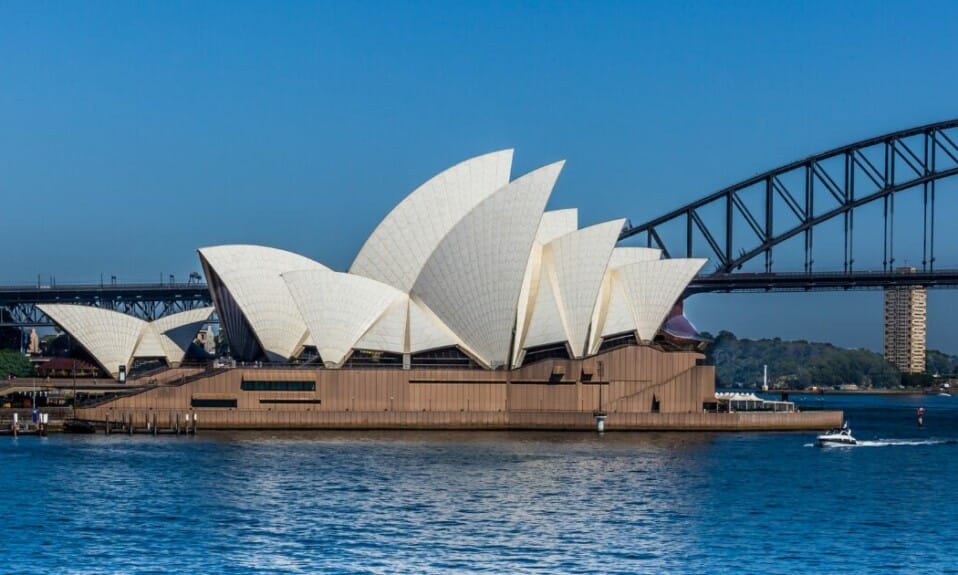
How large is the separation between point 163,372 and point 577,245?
21965 mm

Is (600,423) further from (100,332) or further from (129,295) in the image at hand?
(129,295)

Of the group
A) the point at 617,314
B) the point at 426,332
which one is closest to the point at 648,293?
the point at 617,314

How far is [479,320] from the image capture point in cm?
6894

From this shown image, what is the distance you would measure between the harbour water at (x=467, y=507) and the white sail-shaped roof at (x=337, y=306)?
9499mm

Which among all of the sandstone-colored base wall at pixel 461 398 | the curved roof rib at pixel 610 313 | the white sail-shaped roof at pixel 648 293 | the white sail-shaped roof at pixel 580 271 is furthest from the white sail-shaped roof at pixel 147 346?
the white sail-shaped roof at pixel 648 293

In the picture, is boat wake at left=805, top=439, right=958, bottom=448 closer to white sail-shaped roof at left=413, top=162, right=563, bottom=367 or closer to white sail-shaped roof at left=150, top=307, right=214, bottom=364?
white sail-shaped roof at left=413, top=162, right=563, bottom=367

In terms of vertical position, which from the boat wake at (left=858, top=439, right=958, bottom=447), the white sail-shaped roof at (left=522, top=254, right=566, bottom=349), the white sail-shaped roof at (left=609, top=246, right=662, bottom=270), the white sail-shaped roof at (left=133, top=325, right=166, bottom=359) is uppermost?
the white sail-shaped roof at (left=609, top=246, right=662, bottom=270)

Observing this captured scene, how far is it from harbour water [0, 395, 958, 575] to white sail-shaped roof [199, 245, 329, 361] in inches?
458

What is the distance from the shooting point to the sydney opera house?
6700 centimetres

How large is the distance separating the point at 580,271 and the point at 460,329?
6.15 metres

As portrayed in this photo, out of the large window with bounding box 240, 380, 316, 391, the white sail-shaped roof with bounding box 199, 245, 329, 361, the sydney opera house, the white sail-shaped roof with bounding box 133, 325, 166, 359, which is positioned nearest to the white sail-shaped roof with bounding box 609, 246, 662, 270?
the sydney opera house

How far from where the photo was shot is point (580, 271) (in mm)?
68438

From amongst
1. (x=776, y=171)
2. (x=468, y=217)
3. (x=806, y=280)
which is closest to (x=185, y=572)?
(x=468, y=217)

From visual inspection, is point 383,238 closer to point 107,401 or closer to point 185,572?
point 107,401
